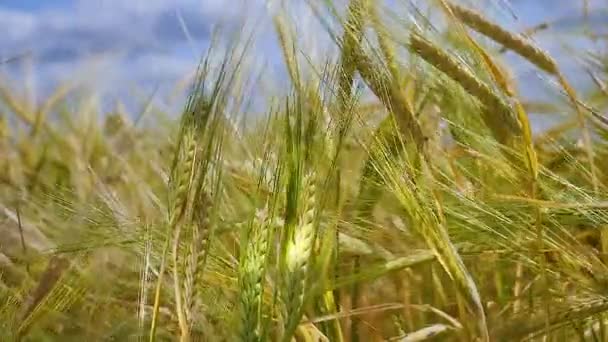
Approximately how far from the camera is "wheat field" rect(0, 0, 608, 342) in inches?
28.3

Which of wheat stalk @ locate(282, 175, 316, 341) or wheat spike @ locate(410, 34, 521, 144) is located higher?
wheat spike @ locate(410, 34, 521, 144)

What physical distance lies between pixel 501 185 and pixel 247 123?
0.25 meters

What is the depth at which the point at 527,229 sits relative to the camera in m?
0.82

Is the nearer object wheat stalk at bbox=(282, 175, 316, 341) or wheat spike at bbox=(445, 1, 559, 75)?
wheat stalk at bbox=(282, 175, 316, 341)

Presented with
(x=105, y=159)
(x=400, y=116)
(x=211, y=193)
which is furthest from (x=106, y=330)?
(x=105, y=159)

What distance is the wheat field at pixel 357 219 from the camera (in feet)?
2.36

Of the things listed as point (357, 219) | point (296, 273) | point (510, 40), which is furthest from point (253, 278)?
point (510, 40)

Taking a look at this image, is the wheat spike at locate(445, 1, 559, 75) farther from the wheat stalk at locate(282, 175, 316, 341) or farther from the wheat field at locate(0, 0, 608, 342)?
the wheat stalk at locate(282, 175, 316, 341)

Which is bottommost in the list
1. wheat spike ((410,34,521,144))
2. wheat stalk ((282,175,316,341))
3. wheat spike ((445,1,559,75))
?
wheat stalk ((282,175,316,341))

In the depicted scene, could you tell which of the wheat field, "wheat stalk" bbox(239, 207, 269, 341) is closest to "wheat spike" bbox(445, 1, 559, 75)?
the wheat field

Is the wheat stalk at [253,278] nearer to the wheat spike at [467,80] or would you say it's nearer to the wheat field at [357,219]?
the wheat field at [357,219]

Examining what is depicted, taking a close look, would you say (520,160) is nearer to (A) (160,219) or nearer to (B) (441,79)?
(B) (441,79)

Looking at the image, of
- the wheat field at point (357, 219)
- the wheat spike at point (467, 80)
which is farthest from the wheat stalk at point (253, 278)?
the wheat spike at point (467, 80)

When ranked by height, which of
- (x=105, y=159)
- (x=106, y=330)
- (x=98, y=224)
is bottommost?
(x=106, y=330)
